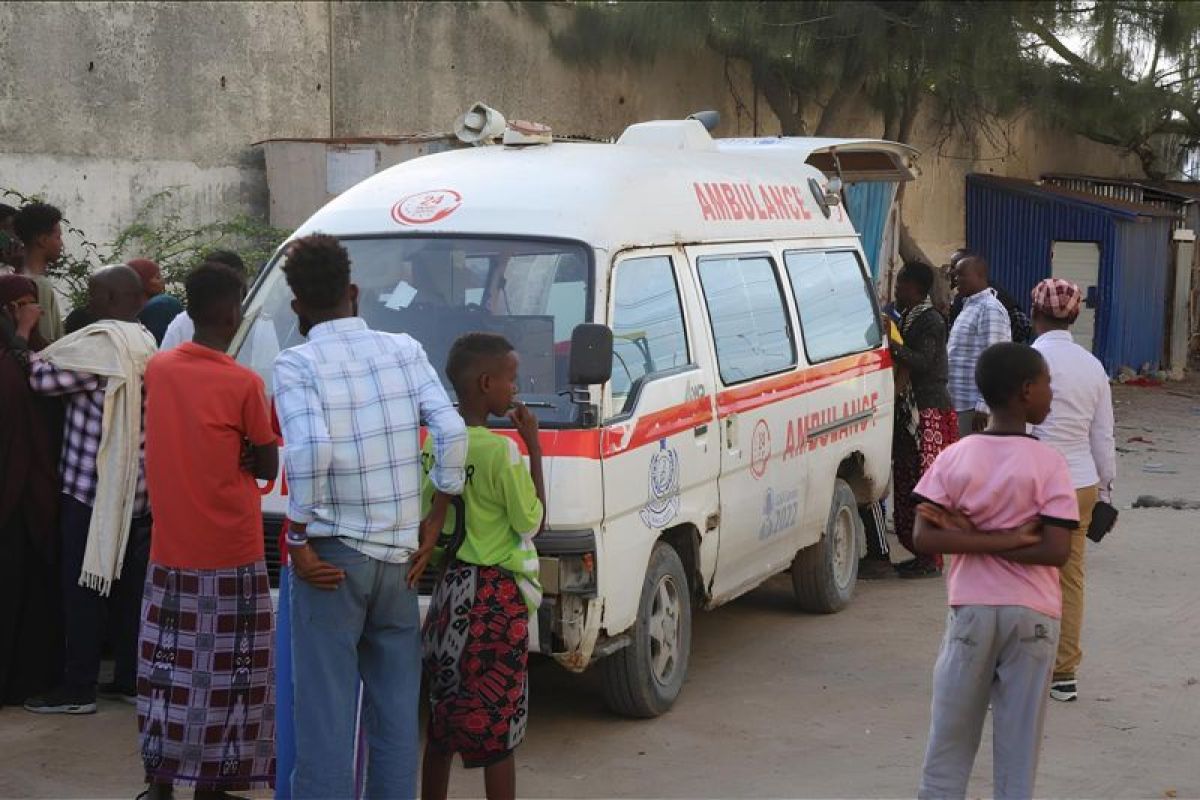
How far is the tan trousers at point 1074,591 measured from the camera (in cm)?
646

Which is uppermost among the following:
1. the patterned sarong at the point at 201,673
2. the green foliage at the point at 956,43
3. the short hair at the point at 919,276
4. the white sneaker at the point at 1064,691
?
the green foliage at the point at 956,43

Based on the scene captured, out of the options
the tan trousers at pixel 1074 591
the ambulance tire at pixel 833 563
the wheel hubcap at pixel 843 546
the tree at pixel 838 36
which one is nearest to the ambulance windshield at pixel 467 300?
the tan trousers at pixel 1074 591

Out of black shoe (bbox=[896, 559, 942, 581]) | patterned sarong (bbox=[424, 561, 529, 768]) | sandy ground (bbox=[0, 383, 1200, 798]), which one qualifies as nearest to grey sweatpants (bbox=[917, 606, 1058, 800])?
sandy ground (bbox=[0, 383, 1200, 798])

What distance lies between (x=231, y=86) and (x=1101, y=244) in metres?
13.9

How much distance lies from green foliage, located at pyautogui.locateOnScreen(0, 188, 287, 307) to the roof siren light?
17.2ft

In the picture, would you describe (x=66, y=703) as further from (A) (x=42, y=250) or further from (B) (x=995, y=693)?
(B) (x=995, y=693)

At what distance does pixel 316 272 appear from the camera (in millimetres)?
4293

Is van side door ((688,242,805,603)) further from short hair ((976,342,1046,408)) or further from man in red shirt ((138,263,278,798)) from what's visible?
man in red shirt ((138,263,278,798))

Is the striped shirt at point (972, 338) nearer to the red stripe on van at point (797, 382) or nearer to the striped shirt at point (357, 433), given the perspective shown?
the red stripe on van at point (797, 382)

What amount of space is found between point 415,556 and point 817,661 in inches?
139

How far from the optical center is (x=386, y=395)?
427 centimetres

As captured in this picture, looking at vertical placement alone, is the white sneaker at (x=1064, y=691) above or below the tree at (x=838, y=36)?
below

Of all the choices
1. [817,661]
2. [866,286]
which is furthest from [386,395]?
[866,286]

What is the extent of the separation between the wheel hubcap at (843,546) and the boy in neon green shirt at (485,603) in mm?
3963
